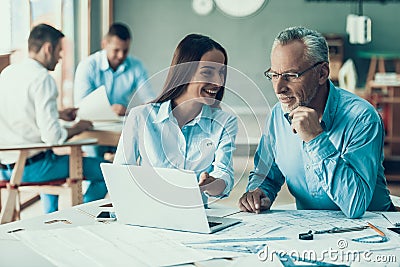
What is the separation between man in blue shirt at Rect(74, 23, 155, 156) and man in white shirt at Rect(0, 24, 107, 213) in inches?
37.0

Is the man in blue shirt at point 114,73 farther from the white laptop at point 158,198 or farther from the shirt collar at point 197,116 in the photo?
the white laptop at point 158,198

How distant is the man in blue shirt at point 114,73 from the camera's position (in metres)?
5.03

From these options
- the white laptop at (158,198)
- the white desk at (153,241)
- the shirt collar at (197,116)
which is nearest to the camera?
the white desk at (153,241)

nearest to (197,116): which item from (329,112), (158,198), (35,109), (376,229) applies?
(329,112)

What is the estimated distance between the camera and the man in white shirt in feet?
12.4

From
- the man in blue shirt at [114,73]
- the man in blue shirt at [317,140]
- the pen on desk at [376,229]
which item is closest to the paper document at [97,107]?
the man in blue shirt at [114,73]

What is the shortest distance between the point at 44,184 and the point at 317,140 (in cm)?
227

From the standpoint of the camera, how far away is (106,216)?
6.63 feet

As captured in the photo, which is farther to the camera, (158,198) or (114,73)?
(114,73)

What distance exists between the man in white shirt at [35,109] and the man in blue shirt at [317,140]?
5.82 ft

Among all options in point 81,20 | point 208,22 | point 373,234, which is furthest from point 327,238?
point 208,22

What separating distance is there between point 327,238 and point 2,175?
2.50 metres

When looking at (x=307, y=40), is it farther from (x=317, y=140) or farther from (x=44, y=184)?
(x=44, y=184)

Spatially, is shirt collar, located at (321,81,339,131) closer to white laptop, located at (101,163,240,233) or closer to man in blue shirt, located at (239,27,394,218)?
man in blue shirt, located at (239,27,394,218)
